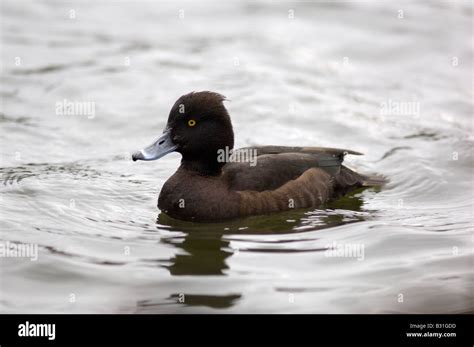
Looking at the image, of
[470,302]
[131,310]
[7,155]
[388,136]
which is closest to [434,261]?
[470,302]

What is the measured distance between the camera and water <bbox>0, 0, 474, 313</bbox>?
799cm

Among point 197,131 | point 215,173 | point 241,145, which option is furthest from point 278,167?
point 241,145

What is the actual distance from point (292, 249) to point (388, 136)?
15.0ft

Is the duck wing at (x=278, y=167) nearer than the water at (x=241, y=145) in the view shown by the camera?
No

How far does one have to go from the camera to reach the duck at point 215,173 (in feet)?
31.0

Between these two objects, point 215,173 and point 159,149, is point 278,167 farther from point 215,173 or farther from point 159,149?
point 159,149

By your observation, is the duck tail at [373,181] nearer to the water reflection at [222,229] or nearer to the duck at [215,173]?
the water reflection at [222,229]

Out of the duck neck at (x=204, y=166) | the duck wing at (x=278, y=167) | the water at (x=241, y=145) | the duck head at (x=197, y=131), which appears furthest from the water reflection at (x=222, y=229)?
the duck head at (x=197, y=131)

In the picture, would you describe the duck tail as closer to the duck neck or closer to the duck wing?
the duck wing

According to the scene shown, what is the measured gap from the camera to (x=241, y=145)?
1234cm

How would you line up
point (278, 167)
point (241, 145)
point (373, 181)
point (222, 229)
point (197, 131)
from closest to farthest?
point (222, 229)
point (197, 131)
point (278, 167)
point (373, 181)
point (241, 145)

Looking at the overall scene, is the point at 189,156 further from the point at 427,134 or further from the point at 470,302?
the point at 427,134

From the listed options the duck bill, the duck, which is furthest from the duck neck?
the duck bill

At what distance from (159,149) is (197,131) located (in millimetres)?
439
